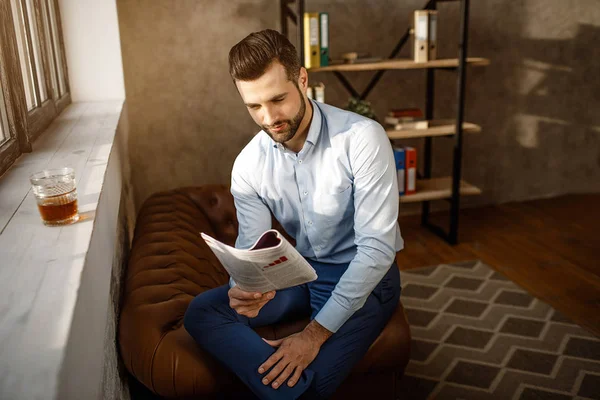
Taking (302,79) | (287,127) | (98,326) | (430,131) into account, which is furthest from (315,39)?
(98,326)

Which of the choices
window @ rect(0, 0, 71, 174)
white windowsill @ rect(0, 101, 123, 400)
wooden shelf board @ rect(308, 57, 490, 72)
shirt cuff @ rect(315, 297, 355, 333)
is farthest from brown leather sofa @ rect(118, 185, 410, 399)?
wooden shelf board @ rect(308, 57, 490, 72)

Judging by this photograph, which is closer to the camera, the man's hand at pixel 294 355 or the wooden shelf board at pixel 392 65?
the man's hand at pixel 294 355

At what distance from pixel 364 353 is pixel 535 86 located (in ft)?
9.81

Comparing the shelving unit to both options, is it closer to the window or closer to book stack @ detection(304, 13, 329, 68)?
book stack @ detection(304, 13, 329, 68)

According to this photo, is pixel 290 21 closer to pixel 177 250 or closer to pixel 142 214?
pixel 142 214

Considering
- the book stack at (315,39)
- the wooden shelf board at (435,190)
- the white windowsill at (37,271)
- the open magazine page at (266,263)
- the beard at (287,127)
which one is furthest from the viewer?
the wooden shelf board at (435,190)

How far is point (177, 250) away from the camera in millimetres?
Result: 1989

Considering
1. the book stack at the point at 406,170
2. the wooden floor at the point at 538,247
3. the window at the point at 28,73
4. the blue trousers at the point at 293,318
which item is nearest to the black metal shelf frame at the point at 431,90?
the wooden floor at the point at 538,247

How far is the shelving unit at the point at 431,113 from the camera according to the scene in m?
3.11

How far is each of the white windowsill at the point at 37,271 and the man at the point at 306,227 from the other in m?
0.47

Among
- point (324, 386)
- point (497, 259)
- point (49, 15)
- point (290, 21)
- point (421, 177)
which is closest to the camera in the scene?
point (324, 386)

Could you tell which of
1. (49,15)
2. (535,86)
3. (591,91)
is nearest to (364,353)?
(49,15)

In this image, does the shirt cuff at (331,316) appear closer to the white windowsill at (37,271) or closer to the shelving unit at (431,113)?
the white windowsill at (37,271)

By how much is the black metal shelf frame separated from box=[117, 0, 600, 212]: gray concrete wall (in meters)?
0.16
